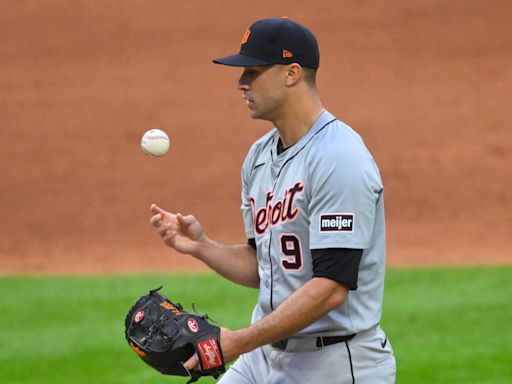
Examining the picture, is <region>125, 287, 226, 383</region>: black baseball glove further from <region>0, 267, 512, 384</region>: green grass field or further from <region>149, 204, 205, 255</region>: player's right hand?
<region>0, 267, 512, 384</region>: green grass field

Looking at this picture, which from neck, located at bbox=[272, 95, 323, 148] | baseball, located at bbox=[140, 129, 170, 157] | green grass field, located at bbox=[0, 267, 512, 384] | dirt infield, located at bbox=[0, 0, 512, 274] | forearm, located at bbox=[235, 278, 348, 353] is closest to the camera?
forearm, located at bbox=[235, 278, 348, 353]

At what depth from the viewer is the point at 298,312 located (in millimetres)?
3805

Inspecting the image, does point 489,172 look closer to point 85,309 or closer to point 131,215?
point 131,215

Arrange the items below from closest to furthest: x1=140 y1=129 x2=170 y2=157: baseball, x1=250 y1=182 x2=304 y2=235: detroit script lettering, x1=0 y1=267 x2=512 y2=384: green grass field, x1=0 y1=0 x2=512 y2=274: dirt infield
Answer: x1=250 y1=182 x2=304 y2=235: detroit script lettering, x1=140 y1=129 x2=170 y2=157: baseball, x1=0 y1=267 x2=512 y2=384: green grass field, x1=0 y1=0 x2=512 y2=274: dirt infield

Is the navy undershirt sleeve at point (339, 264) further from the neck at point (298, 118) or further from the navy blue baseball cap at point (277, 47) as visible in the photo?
the navy blue baseball cap at point (277, 47)

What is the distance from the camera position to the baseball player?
3.85 meters

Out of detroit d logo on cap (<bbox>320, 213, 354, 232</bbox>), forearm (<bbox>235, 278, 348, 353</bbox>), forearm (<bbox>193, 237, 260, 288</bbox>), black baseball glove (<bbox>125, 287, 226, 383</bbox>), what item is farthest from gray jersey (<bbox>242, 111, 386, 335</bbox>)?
black baseball glove (<bbox>125, 287, 226, 383</bbox>)

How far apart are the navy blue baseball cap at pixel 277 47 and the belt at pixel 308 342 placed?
1.07 m

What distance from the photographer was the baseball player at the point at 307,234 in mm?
Result: 3854

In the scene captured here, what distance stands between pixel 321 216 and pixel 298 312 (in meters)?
0.37

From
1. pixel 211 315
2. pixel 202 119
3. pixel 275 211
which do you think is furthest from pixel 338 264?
pixel 202 119

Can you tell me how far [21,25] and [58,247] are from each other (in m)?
6.22

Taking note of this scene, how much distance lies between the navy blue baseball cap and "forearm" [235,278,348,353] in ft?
2.90

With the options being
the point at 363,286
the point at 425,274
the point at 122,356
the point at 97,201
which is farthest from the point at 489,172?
the point at 363,286
